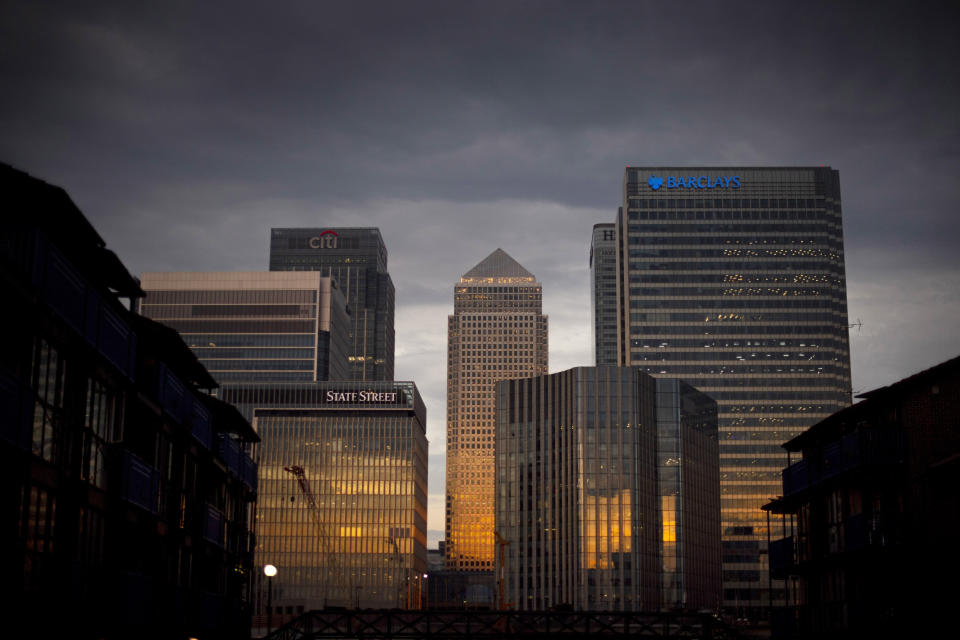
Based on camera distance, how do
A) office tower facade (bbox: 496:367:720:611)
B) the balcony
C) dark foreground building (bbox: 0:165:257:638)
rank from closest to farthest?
dark foreground building (bbox: 0:165:257:638), the balcony, office tower facade (bbox: 496:367:720:611)

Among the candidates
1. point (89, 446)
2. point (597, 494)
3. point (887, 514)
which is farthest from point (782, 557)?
point (597, 494)

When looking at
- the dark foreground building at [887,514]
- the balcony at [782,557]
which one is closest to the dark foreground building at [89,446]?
the dark foreground building at [887,514]

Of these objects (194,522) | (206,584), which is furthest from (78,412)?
(206,584)

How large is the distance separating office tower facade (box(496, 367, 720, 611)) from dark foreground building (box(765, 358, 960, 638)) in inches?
4898

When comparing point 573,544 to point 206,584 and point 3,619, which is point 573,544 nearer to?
point 206,584

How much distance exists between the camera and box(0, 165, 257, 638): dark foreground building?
2706cm

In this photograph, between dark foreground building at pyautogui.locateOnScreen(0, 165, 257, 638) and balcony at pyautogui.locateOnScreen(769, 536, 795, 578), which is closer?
dark foreground building at pyautogui.locateOnScreen(0, 165, 257, 638)

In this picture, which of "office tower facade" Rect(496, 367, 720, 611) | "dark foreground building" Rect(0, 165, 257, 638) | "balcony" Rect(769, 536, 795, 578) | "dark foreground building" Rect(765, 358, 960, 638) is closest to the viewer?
"dark foreground building" Rect(0, 165, 257, 638)

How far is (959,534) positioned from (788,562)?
20.0 metres

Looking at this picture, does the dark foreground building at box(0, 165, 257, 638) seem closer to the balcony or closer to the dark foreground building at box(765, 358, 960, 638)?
the dark foreground building at box(765, 358, 960, 638)

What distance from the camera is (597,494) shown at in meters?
182

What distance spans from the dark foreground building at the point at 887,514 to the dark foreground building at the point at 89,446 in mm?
30104

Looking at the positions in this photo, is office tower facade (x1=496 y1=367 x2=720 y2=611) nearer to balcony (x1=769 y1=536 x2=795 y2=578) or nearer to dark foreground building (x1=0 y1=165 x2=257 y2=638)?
balcony (x1=769 y1=536 x2=795 y2=578)

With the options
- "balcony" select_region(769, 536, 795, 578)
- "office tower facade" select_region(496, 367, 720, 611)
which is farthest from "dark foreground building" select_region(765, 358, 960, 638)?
"office tower facade" select_region(496, 367, 720, 611)
